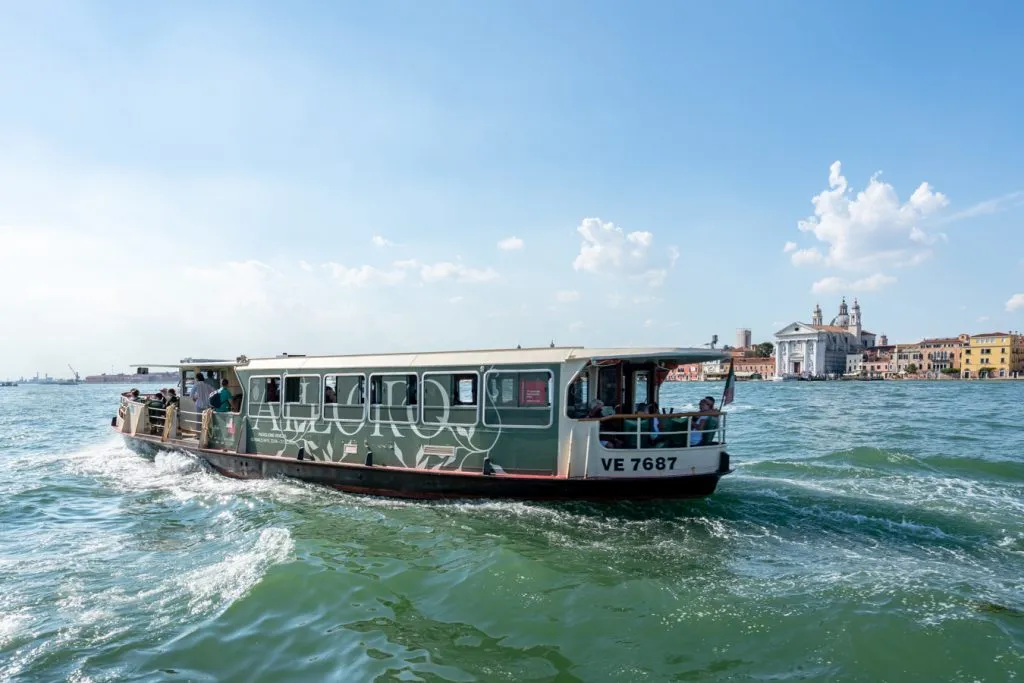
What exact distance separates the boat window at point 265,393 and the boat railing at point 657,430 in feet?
29.2

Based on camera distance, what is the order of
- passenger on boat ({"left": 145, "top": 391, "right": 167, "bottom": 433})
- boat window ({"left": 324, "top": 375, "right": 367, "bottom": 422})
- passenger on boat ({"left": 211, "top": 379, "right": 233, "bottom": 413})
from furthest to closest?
passenger on boat ({"left": 145, "top": 391, "right": 167, "bottom": 433}) < passenger on boat ({"left": 211, "top": 379, "right": 233, "bottom": 413}) < boat window ({"left": 324, "top": 375, "right": 367, "bottom": 422})

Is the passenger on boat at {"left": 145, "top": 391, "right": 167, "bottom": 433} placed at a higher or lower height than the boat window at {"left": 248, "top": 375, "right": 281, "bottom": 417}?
lower

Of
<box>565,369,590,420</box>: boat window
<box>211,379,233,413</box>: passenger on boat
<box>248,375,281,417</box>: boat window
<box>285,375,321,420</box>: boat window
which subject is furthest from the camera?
<box>211,379,233,413</box>: passenger on boat

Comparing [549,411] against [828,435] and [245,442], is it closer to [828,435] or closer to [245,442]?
[245,442]

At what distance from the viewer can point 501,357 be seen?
13688 mm

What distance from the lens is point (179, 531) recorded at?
12477 millimetres

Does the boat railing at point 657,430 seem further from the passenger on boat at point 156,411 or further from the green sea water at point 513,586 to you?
the passenger on boat at point 156,411

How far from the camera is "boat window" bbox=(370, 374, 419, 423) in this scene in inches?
576

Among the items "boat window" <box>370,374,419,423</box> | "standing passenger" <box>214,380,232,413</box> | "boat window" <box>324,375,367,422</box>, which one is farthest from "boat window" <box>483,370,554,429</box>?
"standing passenger" <box>214,380,232,413</box>

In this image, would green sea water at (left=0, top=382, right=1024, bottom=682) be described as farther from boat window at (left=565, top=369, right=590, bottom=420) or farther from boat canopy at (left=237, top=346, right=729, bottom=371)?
boat canopy at (left=237, top=346, right=729, bottom=371)

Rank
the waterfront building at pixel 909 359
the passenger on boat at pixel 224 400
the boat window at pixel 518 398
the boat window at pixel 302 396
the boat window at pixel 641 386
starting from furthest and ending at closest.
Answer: the waterfront building at pixel 909 359 < the passenger on boat at pixel 224 400 < the boat window at pixel 302 396 < the boat window at pixel 641 386 < the boat window at pixel 518 398

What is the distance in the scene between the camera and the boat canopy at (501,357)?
12.5 meters

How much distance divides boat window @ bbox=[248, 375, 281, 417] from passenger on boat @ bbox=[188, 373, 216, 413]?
278cm

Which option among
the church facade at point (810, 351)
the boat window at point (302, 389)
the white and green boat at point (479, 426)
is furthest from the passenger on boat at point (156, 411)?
the church facade at point (810, 351)
